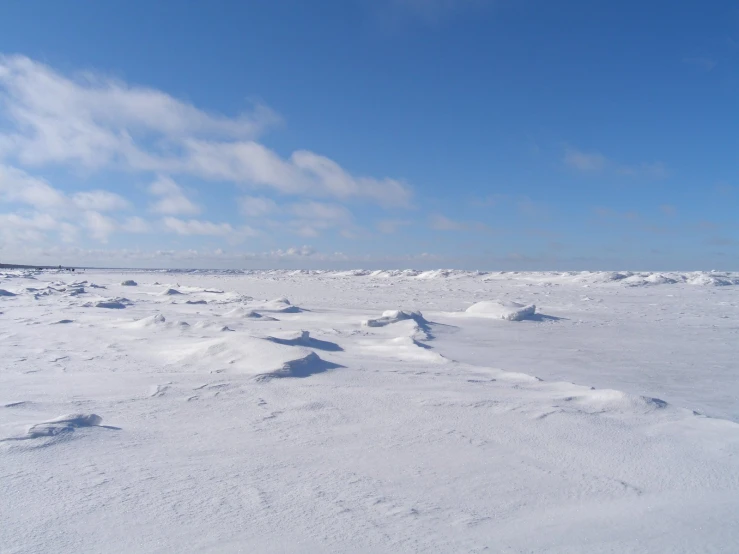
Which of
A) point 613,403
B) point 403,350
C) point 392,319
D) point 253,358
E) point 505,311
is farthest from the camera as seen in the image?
point 505,311

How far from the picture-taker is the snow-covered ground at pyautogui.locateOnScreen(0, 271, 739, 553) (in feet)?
7.13

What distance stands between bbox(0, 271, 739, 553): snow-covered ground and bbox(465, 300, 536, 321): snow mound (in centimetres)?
415

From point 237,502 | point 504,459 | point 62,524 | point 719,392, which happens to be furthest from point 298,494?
point 719,392

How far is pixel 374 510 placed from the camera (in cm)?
235

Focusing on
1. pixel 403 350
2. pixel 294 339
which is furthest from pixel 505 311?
pixel 294 339

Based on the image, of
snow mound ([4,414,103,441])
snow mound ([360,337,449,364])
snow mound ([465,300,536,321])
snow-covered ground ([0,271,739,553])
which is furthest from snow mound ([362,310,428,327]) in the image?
snow mound ([4,414,103,441])

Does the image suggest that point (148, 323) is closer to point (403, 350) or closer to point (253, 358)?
point (253, 358)

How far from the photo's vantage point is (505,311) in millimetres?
11039

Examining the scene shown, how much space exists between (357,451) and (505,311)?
857 centimetres

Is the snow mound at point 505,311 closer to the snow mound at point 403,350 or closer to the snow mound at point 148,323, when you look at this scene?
the snow mound at point 403,350

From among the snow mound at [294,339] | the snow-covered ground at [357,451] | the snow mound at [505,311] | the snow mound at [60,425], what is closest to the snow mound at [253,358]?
the snow-covered ground at [357,451]

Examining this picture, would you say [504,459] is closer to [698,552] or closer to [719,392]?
[698,552]

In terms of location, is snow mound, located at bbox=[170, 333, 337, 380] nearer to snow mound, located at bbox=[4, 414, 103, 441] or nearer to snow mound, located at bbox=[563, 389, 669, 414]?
snow mound, located at bbox=[4, 414, 103, 441]

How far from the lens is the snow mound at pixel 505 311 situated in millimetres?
10852
